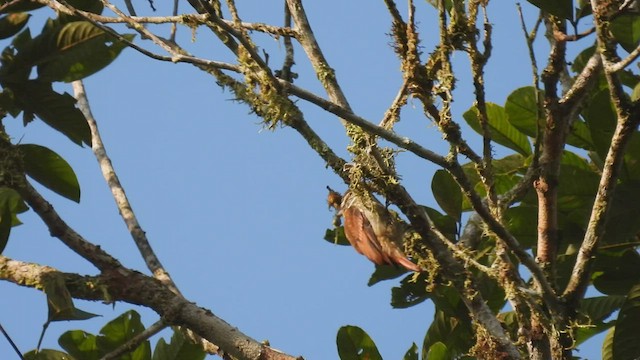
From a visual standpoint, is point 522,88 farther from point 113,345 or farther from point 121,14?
point 113,345

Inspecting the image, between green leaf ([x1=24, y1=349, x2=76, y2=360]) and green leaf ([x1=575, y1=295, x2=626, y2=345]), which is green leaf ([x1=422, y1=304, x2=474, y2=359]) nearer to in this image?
green leaf ([x1=575, y1=295, x2=626, y2=345])

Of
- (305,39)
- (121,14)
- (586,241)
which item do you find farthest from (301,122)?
(586,241)

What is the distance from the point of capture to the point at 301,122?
288 cm

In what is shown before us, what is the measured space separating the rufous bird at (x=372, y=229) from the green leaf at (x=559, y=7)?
825 millimetres

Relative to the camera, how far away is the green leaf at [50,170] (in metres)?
3.48

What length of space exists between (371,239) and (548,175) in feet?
3.05

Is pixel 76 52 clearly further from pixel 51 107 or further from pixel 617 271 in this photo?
pixel 617 271

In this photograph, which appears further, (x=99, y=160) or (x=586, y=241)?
(x=99, y=160)

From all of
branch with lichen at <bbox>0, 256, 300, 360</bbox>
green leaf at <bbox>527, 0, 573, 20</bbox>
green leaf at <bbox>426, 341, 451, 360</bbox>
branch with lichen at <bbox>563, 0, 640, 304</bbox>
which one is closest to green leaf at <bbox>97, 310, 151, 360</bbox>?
branch with lichen at <bbox>0, 256, 300, 360</bbox>

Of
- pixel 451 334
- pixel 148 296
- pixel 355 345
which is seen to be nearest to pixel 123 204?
pixel 148 296

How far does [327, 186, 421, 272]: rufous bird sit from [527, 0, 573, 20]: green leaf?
32.5 inches

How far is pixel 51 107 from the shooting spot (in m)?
3.45

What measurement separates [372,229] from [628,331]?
1.01 meters

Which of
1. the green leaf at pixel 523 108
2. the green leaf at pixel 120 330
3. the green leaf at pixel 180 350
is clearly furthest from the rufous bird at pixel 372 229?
the green leaf at pixel 120 330
